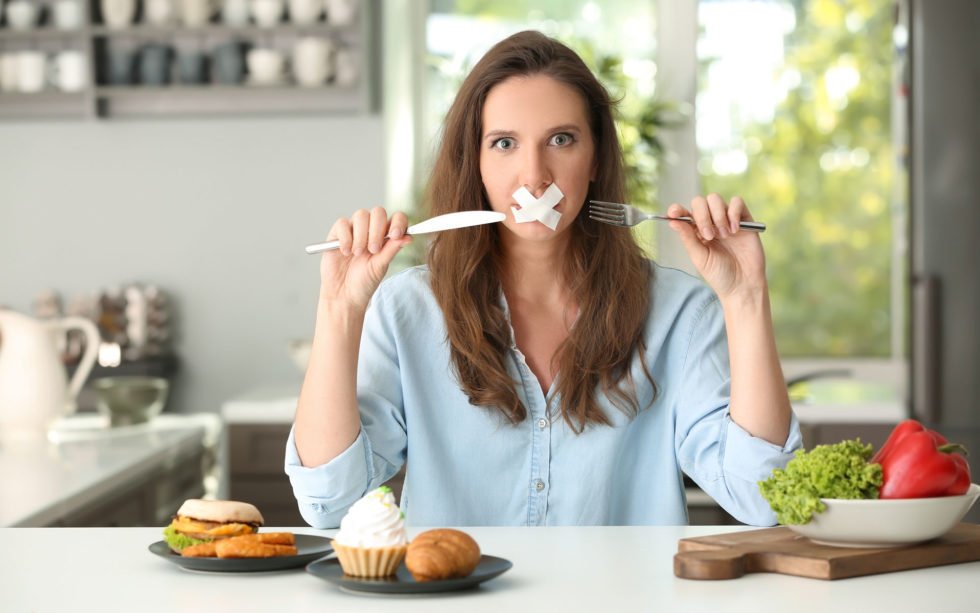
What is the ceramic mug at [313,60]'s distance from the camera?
4.07 m

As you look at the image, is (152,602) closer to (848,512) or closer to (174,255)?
(848,512)

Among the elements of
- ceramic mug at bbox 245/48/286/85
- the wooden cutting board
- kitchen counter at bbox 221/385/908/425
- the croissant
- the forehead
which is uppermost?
ceramic mug at bbox 245/48/286/85

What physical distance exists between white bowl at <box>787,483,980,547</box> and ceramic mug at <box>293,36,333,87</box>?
3.09 meters

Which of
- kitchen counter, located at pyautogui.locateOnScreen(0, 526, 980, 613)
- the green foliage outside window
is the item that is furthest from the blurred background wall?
kitchen counter, located at pyautogui.locateOnScreen(0, 526, 980, 613)

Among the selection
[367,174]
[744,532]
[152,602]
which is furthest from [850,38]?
[152,602]

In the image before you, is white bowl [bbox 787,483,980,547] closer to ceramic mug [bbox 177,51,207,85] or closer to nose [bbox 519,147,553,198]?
nose [bbox 519,147,553,198]

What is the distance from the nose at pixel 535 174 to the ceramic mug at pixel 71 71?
2857 millimetres

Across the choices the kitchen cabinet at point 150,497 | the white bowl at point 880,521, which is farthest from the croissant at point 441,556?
the kitchen cabinet at point 150,497

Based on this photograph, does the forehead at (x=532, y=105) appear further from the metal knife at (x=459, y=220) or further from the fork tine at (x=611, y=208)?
the metal knife at (x=459, y=220)

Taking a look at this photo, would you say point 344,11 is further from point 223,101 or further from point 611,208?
point 611,208

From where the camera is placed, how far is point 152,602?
1.17 meters

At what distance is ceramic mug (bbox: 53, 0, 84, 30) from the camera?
4176mm

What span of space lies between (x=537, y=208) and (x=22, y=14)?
3086 mm

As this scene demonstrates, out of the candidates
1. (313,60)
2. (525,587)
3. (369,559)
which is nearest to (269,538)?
(369,559)
